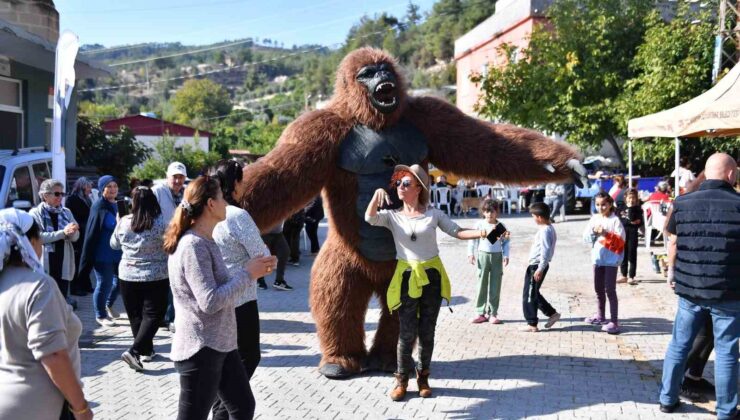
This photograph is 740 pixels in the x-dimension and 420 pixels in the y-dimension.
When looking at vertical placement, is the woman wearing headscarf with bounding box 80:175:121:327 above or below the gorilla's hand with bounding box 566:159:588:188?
below

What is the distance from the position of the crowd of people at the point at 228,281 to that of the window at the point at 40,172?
1503 mm

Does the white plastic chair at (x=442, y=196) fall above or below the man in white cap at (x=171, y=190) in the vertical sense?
below

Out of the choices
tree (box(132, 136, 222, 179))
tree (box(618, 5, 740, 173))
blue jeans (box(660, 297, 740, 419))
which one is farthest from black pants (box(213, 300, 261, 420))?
tree (box(132, 136, 222, 179))

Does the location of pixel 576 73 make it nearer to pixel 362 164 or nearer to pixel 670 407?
pixel 362 164

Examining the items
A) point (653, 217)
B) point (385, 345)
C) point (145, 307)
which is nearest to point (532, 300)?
point (385, 345)

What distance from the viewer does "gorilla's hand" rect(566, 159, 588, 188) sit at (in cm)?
502

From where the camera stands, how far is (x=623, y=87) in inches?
751

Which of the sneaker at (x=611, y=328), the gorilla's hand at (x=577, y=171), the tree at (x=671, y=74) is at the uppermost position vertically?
the tree at (x=671, y=74)

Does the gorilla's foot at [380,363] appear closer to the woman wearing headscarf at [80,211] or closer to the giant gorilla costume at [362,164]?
the giant gorilla costume at [362,164]

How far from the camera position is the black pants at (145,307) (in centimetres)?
556

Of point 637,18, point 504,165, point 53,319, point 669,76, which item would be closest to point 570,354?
point 504,165

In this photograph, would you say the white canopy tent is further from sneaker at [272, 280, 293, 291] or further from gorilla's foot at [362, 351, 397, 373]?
sneaker at [272, 280, 293, 291]

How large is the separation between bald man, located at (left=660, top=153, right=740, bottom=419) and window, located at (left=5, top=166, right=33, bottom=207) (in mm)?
6811

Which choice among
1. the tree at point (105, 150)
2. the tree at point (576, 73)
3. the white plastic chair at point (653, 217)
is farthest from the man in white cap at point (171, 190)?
the tree at point (576, 73)
